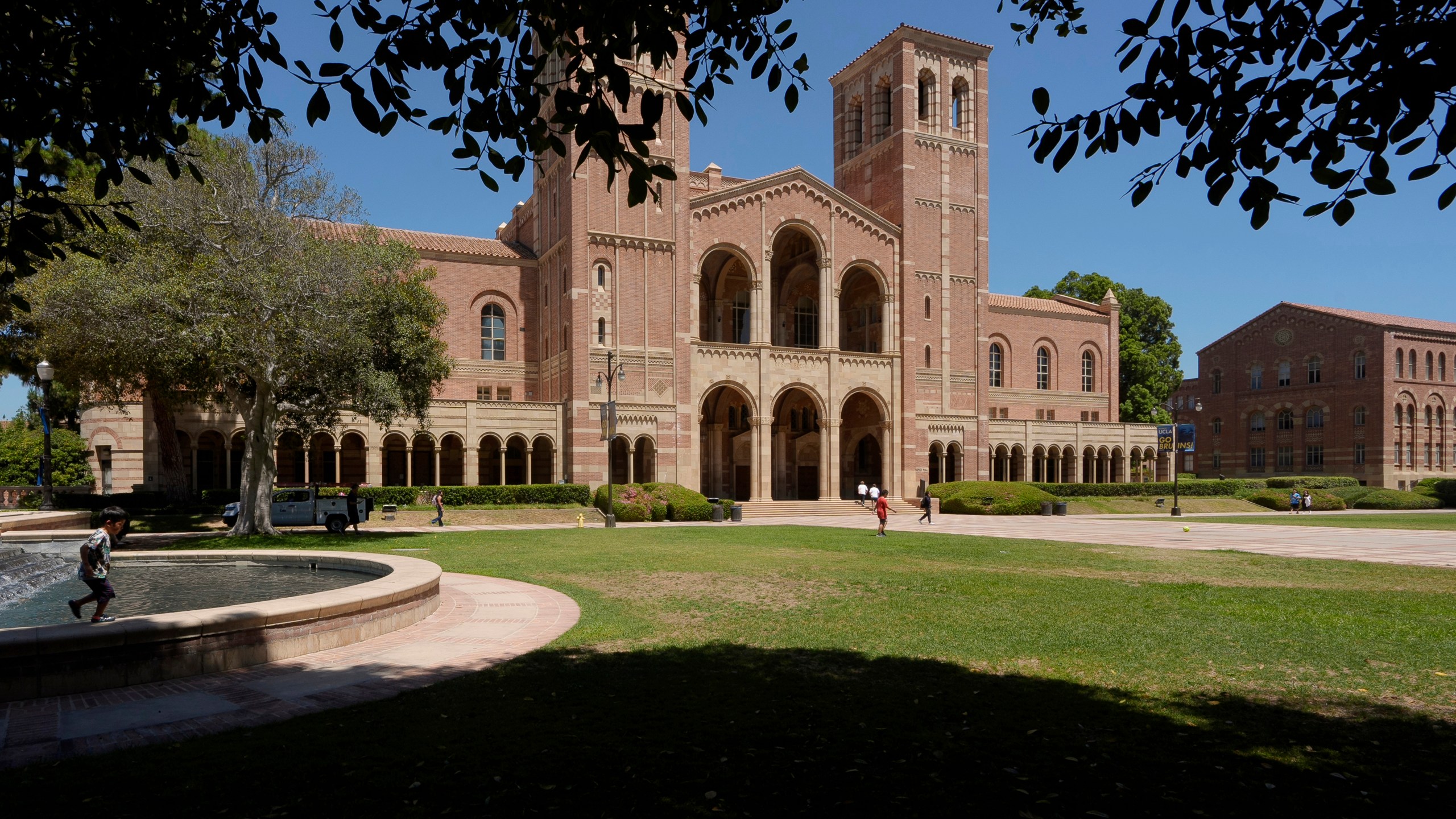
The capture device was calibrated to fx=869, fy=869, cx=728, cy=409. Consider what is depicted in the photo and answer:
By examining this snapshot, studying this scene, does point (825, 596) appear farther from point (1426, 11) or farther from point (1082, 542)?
point (1082, 542)

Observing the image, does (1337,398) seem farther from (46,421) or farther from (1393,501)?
(46,421)

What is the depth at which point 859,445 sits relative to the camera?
175 feet

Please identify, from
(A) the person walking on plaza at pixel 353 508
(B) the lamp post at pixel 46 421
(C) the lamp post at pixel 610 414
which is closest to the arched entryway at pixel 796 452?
(C) the lamp post at pixel 610 414

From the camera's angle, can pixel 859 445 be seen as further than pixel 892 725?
Yes

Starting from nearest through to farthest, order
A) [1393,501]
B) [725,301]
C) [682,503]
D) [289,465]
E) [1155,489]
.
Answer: [682,503] < [289,465] < [725,301] < [1393,501] < [1155,489]

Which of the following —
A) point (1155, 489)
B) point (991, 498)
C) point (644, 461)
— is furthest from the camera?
point (1155, 489)

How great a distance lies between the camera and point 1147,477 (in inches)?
2726

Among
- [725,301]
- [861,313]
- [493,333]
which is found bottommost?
[493,333]

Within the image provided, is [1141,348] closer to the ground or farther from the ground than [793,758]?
farther from the ground

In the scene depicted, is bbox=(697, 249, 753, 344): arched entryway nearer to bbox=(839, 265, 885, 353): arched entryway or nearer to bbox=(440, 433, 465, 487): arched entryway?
bbox=(839, 265, 885, 353): arched entryway

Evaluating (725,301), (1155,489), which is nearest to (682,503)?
(725,301)

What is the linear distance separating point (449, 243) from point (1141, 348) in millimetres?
52375

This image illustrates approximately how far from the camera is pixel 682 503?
37562mm

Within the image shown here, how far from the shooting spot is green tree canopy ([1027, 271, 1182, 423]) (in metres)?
67.2
